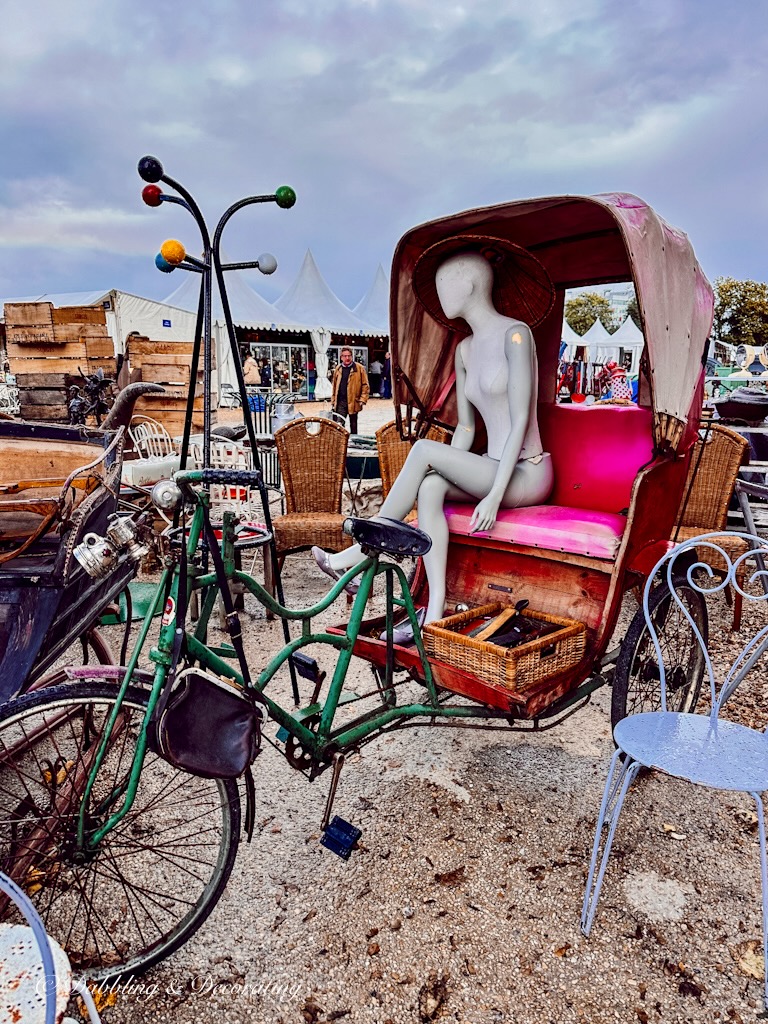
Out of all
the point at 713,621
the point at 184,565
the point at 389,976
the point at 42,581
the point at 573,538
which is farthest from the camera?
the point at 713,621

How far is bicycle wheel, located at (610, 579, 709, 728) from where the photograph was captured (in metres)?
2.61

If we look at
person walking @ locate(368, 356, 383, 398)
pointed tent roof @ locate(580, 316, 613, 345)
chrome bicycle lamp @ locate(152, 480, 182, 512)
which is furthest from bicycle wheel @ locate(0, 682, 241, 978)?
pointed tent roof @ locate(580, 316, 613, 345)

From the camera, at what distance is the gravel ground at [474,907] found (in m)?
1.82

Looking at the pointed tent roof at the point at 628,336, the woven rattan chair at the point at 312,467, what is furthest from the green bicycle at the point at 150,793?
the pointed tent roof at the point at 628,336

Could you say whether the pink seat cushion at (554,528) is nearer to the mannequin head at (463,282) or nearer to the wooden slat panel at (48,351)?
the mannequin head at (463,282)

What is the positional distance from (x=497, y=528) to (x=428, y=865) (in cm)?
141

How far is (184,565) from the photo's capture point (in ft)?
5.81

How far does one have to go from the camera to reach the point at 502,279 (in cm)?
340

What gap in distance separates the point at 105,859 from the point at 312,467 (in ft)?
10.8

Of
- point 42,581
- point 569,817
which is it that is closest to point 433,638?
point 569,817

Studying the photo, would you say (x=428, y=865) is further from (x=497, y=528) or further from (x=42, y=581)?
(x=42, y=581)

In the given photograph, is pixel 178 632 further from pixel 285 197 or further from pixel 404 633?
pixel 285 197

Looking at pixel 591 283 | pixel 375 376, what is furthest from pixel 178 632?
pixel 375 376

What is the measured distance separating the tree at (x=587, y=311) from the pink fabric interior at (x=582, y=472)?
4086 centimetres
